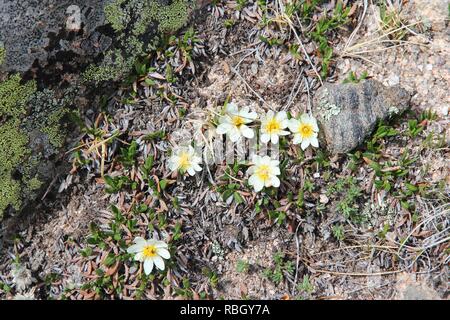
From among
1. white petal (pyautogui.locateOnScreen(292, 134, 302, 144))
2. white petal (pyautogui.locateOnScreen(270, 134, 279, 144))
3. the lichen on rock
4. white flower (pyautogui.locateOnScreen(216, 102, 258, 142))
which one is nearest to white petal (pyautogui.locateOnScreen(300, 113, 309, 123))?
white petal (pyautogui.locateOnScreen(292, 134, 302, 144))

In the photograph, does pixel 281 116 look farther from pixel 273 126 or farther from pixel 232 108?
pixel 232 108

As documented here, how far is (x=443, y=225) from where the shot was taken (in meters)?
3.78

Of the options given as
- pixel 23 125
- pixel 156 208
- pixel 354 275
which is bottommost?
pixel 354 275

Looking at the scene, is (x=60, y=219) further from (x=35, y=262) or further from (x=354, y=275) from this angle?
(x=354, y=275)

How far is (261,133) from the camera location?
155 inches

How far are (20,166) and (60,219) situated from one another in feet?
1.52

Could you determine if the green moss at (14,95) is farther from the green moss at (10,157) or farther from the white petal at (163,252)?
the white petal at (163,252)

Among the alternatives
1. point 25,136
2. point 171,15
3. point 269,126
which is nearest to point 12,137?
point 25,136

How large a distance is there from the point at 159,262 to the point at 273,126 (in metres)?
1.21

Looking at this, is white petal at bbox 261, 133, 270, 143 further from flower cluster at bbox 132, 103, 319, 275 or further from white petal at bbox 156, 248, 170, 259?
white petal at bbox 156, 248, 170, 259

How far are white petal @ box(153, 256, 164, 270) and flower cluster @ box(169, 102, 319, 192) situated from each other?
610 mm

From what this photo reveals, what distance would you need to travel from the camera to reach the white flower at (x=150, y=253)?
12.2ft

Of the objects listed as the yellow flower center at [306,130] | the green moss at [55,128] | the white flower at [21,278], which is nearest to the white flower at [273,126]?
the yellow flower center at [306,130]

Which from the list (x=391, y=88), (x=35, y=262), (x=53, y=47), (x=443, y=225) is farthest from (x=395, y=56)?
(x=35, y=262)
